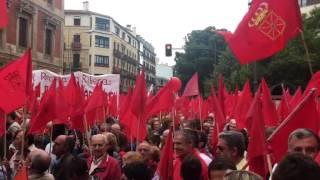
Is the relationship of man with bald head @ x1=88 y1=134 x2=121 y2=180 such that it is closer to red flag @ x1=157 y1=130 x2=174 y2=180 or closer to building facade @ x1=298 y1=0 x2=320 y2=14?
red flag @ x1=157 y1=130 x2=174 y2=180

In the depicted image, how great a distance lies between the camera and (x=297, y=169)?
2379 mm

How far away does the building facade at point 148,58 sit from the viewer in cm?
11438

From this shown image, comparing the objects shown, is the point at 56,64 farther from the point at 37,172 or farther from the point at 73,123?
the point at 37,172

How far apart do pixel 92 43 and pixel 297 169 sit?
83.7 meters

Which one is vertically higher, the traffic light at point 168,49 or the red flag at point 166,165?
the traffic light at point 168,49

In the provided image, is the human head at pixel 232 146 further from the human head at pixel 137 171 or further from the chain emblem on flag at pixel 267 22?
the chain emblem on flag at pixel 267 22

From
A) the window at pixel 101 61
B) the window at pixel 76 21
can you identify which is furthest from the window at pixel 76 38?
the window at pixel 101 61

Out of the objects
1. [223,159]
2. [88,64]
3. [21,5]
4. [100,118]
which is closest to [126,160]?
[223,159]

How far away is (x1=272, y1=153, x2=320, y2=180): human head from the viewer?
2.35 m

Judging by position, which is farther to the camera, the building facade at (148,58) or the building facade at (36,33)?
the building facade at (148,58)

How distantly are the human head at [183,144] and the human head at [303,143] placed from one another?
1178 millimetres

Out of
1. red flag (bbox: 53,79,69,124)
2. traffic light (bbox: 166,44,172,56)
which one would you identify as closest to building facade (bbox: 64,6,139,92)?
traffic light (bbox: 166,44,172,56)

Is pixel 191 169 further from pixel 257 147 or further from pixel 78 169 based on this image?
pixel 78 169

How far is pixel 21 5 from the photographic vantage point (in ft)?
106
